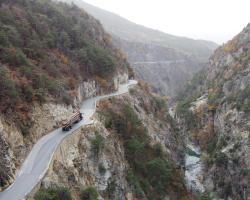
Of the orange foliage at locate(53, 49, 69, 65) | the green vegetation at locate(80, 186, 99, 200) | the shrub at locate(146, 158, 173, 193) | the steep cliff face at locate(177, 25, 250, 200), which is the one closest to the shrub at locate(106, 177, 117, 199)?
the green vegetation at locate(80, 186, 99, 200)

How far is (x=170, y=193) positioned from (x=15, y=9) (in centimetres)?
3468

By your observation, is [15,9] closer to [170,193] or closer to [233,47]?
[170,193]

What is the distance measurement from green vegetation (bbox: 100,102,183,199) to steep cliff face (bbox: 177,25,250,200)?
1340 centimetres

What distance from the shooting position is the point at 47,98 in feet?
121

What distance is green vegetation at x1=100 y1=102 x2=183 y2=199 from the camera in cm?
4144

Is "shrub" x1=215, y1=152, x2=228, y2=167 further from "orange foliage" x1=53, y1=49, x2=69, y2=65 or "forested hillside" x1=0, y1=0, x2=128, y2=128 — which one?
"orange foliage" x1=53, y1=49, x2=69, y2=65

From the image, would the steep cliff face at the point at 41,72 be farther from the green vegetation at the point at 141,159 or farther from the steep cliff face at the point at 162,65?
the steep cliff face at the point at 162,65

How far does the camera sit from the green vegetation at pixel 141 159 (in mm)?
41438

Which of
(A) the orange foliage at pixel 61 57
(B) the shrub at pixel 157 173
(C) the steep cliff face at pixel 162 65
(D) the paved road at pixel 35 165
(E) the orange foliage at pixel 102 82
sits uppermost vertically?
(A) the orange foliage at pixel 61 57

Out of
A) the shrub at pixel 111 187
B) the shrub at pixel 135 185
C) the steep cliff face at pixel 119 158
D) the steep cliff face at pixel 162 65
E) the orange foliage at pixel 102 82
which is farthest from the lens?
the steep cliff face at pixel 162 65

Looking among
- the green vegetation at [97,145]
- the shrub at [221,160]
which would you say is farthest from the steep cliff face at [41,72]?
the shrub at [221,160]

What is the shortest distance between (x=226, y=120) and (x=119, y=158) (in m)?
38.7

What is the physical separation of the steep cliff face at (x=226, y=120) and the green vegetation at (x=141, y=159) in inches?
527

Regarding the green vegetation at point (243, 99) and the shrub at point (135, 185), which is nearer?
the shrub at point (135, 185)
